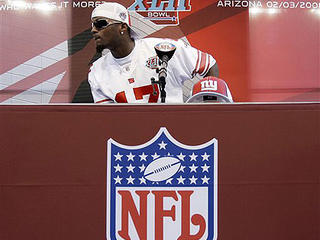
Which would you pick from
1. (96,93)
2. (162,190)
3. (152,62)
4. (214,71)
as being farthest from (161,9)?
(162,190)

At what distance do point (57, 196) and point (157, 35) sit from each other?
52.6 inches

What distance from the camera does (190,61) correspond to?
2592 millimetres

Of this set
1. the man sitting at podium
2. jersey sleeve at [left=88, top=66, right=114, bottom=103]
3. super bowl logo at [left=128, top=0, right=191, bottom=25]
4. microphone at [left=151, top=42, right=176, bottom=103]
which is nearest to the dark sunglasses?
the man sitting at podium

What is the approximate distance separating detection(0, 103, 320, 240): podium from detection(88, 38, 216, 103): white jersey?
89 centimetres

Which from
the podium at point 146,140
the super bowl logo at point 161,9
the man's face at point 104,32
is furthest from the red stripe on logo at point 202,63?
the podium at point 146,140

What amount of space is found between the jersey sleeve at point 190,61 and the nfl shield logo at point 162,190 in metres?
1.04

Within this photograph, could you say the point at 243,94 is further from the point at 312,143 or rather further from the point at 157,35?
the point at 312,143

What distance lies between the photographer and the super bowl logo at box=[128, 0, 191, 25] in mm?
2607

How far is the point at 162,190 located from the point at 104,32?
1.31 meters

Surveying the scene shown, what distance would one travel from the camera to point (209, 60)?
8.55 ft

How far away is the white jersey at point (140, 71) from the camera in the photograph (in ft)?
8.22

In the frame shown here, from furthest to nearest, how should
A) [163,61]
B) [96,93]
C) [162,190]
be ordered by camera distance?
1. [96,93]
2. [163,61]
3. [162,190]

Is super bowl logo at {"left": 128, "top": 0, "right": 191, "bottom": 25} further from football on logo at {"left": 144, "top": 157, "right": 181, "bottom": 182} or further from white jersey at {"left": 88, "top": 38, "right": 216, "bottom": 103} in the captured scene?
football on logo at {"left": 144, "top": 157, "right": 181, "bottom": 182}

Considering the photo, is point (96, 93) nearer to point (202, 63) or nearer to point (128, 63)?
point (128, 63)
